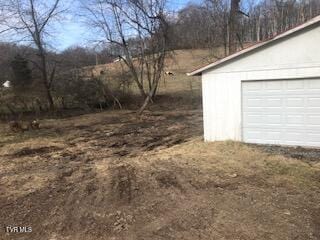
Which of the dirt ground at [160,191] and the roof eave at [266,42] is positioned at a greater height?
the roof eave at [266,42]

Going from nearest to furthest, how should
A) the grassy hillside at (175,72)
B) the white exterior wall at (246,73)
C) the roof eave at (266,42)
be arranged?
the roof eave at (266,42) → the white exterior wall at (246,73) → the grassy hillside at (175,72)

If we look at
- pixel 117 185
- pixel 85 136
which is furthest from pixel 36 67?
pixel 117 185

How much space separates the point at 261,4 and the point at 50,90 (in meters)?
43.9

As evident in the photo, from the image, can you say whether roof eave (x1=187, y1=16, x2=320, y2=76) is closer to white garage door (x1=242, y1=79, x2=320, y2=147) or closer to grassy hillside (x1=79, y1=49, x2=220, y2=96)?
white garage door (x1=242, y1=79, x2=320, y2=147)

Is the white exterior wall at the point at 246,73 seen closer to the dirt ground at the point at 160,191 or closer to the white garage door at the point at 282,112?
the white garage door at the point at 282,112

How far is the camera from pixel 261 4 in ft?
197

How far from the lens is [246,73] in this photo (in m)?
12.2

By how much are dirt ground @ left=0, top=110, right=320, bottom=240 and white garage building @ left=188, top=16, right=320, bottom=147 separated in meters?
0.58

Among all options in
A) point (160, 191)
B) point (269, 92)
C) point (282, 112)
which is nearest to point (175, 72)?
point (269, 92)

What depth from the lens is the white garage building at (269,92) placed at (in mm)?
11234

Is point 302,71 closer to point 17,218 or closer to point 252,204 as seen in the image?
point 252,204

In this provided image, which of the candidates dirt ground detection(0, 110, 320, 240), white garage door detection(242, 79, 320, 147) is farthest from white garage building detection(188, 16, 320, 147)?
dirt ground detection(0, 110, 320, 240)

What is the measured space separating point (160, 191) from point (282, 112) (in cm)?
544

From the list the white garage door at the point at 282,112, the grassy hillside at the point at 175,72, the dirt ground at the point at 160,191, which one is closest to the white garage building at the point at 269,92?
the white garage door at the point at 282,112
